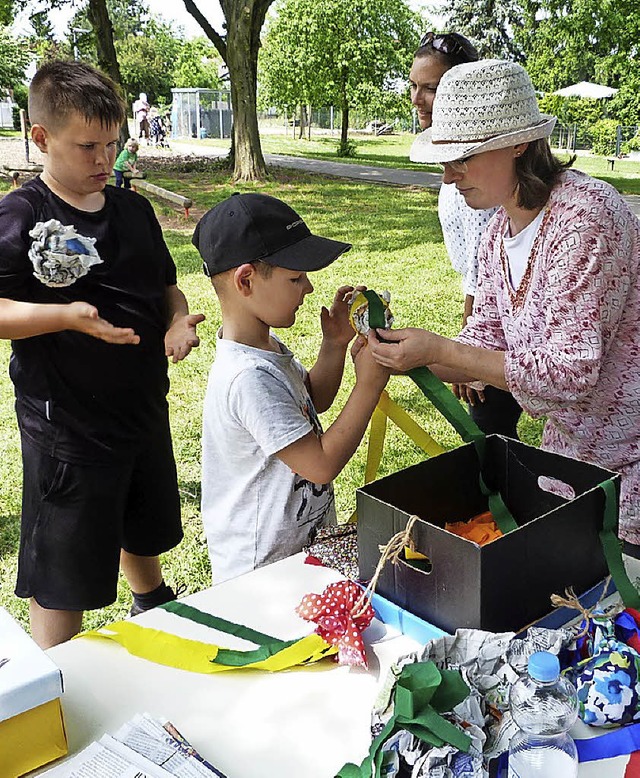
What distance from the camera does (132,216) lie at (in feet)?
7.34

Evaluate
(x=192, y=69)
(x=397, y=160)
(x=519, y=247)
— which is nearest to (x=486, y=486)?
(x=519, y=247)

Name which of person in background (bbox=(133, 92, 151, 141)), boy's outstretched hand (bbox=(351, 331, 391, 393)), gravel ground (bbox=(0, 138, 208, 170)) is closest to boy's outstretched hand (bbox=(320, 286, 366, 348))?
boy's outstretched hand (bbox=(351, 331, 391, 393))

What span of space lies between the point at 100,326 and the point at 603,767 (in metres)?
1.28

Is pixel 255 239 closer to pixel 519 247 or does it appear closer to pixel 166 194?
pixel 519 247

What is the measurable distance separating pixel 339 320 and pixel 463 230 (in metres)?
1.25

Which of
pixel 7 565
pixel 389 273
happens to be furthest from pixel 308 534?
pixel 389 273

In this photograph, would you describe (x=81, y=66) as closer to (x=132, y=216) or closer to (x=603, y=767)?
(x=132, y=216)

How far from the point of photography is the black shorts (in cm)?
212

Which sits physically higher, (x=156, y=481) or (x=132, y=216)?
(x=132, y=216)

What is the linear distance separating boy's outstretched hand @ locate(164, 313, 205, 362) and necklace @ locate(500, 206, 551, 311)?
74 centimetres

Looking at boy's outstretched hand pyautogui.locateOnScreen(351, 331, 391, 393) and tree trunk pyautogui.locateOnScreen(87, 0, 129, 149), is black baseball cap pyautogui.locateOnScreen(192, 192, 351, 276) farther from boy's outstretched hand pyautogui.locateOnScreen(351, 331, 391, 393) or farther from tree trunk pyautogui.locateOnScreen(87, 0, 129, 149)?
tree trunk pyautogui.locateOnScreen(87, 0, 129, 149)

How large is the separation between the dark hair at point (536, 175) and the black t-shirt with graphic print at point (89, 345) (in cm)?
101

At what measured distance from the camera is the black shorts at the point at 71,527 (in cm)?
212

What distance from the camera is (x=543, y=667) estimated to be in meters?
1.05
